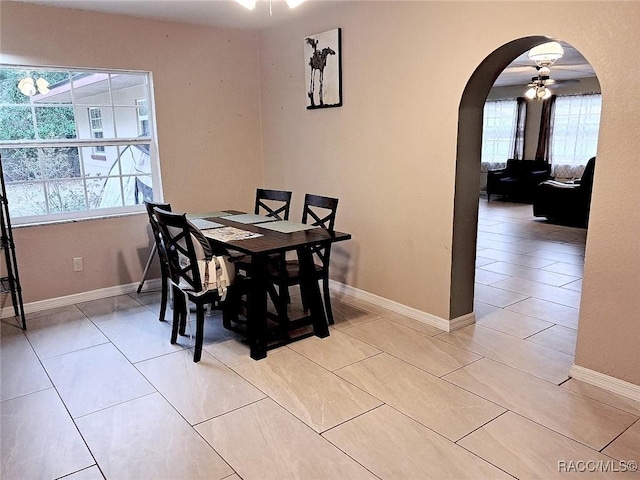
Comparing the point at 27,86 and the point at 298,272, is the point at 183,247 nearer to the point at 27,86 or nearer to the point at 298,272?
the point at 298,272

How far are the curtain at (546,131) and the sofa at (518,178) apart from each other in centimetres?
22

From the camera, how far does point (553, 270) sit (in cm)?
495

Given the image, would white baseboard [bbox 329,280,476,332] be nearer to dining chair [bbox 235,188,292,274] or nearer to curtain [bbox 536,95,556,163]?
dining chair [bbox 235,188,292,274]

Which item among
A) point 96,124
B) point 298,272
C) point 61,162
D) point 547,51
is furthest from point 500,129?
point 61,162

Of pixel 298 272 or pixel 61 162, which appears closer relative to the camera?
pixel 298 272

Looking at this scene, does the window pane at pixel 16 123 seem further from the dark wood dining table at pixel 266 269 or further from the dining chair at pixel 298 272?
the dining chair at pixel 298 272

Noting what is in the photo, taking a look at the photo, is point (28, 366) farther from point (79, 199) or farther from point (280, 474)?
point (280, 474)

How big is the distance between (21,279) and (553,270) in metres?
4.88

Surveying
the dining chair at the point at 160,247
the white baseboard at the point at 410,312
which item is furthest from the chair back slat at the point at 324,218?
the dining chair at the point at 160,247

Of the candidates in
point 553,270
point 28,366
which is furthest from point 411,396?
point 553,270

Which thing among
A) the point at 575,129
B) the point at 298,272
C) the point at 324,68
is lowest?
the point at 298,272

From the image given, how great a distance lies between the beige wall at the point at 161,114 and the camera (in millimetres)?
3734

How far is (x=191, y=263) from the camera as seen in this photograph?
2.89m

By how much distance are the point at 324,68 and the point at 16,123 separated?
2464 millimetres
